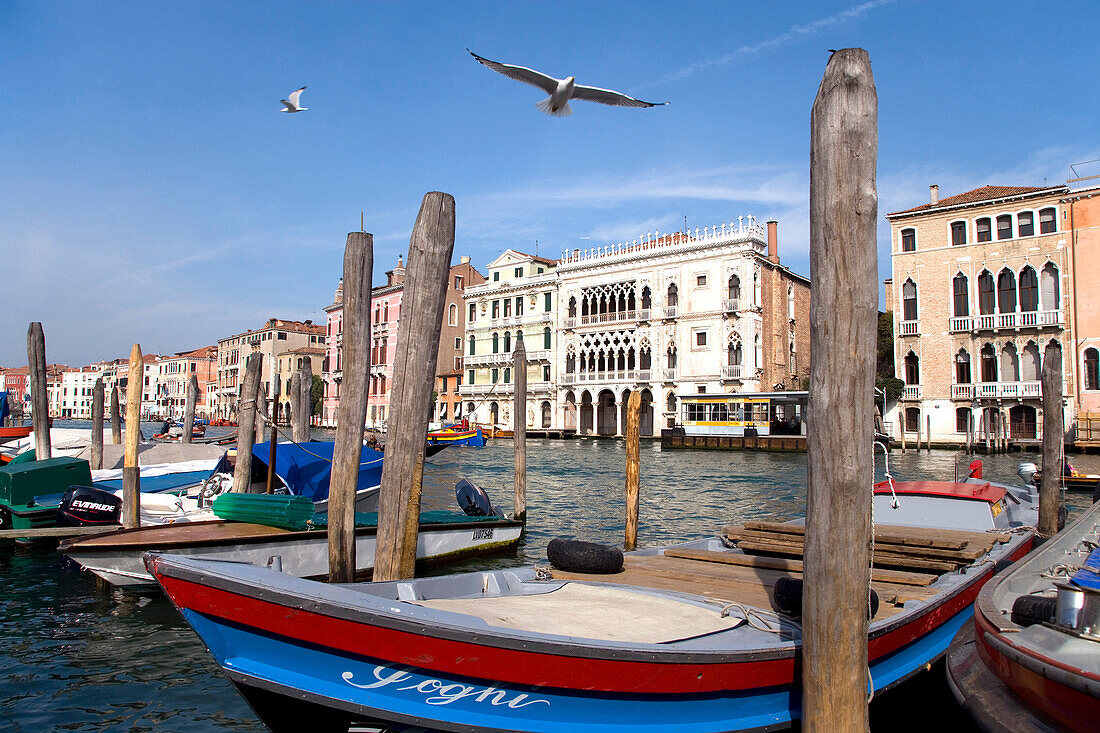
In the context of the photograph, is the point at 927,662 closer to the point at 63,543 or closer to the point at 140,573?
the point at 140,573

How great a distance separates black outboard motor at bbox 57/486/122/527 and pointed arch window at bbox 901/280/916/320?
106ft

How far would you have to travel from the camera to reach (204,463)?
14.1m

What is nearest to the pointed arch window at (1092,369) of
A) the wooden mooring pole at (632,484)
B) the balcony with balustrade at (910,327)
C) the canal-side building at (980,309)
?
the canal-side building at (980,309)

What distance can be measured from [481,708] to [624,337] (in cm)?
3679

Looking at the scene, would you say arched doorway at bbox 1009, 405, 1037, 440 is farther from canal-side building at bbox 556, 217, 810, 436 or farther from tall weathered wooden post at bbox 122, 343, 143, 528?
tall weathered wooden post at bbox 122, 343, 143, 528

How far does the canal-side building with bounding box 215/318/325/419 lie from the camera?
219 ft

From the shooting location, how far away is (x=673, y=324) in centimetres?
3756

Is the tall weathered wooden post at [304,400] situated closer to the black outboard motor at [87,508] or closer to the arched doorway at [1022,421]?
the black outboard motor at [87,508]

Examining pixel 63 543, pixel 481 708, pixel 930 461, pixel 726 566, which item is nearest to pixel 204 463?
pixel 63 543

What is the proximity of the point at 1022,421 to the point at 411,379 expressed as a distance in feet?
105

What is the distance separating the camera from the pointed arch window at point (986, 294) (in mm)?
30969

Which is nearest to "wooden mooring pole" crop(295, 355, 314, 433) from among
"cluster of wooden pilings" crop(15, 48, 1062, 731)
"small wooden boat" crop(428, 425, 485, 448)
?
"cluster of wooden pilings" crop(15, 48, 1062, 731)

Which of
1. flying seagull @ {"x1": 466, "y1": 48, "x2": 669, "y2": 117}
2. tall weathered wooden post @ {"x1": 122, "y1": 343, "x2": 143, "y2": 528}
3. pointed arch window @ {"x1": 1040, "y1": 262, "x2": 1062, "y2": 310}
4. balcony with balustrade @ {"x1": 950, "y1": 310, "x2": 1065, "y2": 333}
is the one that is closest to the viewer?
flying seagull @ {"x1": 466, "y1": 48, "x2": 669, "y2": 117}

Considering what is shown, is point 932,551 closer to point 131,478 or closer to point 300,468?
point 131,478
